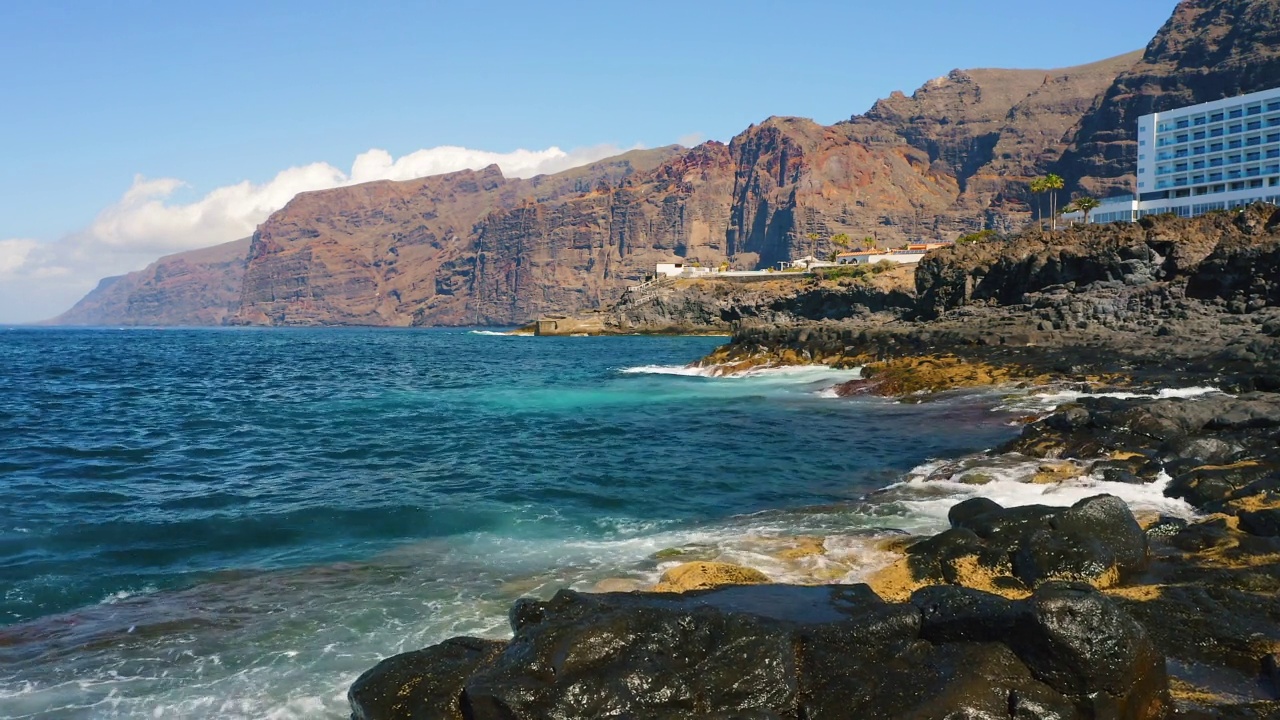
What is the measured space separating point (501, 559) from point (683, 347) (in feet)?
293

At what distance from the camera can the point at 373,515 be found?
19.3 m

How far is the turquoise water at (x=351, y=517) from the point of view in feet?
37.2

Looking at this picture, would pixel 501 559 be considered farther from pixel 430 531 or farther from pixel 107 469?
pixel 107 469

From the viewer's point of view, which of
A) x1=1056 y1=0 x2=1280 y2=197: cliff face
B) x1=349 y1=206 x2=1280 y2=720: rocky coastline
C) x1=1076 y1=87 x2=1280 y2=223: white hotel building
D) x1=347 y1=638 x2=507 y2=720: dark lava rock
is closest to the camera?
x1=349 y1=206 x2=1280 y2=720: rocky coastline

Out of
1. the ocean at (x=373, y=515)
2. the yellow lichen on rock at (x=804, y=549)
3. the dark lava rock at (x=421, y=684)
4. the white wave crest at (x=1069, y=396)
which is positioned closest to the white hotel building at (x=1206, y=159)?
the white wave crest at (x=1069, y=396)

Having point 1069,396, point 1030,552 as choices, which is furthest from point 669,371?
point 1030,552

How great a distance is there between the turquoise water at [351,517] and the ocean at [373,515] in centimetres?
7

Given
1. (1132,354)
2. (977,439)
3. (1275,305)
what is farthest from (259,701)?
(1275,305)

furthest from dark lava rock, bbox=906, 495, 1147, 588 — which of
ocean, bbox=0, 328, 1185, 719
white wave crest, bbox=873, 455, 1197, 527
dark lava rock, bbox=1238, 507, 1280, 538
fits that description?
white wave crest, bbox=873, 455, 1197, 527

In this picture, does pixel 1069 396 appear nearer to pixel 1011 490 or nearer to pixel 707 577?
pixel 1011 490

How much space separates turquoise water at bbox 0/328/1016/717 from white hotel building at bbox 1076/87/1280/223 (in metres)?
112

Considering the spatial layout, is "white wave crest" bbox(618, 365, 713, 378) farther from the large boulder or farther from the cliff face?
the cliff face

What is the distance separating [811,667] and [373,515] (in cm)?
1405

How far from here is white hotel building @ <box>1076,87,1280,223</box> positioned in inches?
4786
